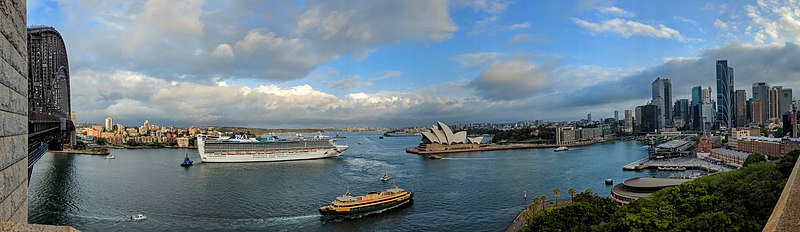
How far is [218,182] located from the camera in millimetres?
18906

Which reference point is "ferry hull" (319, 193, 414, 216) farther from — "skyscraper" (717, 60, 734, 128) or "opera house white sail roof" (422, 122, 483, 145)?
"skyscraper" (717, 60, 734, 128)

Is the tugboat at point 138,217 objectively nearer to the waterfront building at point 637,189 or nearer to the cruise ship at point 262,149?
the waterfront building at point 637,189

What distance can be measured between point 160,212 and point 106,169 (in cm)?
1509

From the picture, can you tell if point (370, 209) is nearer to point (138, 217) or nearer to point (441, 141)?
point (138, 217)

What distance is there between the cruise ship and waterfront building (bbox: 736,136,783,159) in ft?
89.7

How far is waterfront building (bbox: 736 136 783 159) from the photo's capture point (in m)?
26.4

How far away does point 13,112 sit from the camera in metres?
3.21

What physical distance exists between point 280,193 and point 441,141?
25346 millimetres

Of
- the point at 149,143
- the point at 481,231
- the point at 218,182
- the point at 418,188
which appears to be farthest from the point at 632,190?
the point at 149,143

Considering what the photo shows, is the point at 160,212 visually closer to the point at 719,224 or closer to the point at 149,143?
the point at 719,224

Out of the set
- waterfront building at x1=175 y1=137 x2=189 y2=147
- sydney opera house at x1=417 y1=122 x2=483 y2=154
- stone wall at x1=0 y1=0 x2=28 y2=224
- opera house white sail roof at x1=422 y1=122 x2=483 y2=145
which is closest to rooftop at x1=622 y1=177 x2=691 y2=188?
stone wall at x1=0 y1=0 x2=28 y2=224

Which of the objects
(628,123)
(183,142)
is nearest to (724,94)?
(628,123)

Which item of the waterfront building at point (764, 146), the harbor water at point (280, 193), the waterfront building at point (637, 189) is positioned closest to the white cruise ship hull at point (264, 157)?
the harbor water at point (280, 193)

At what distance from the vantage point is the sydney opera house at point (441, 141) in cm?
3866
